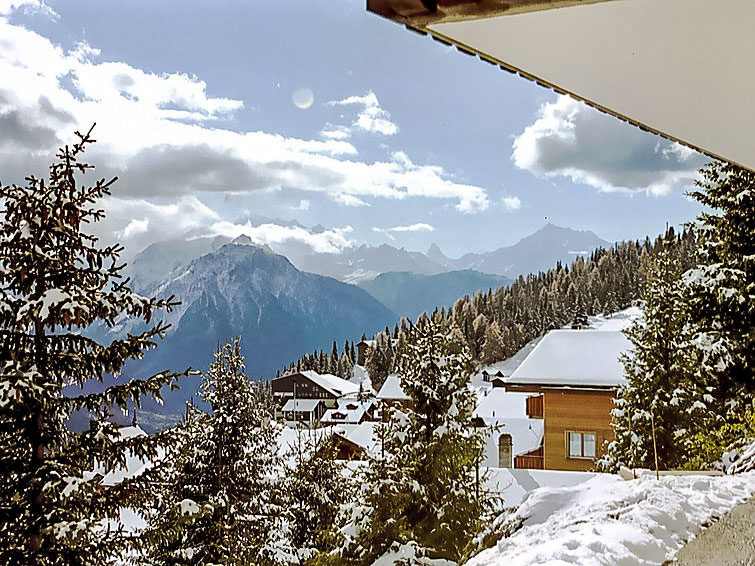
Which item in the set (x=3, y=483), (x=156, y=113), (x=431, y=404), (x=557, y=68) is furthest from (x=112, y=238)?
(x=156, y=113)

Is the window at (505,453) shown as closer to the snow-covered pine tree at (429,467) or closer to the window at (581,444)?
the window at (581,444)

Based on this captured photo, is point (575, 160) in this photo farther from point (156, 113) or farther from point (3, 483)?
point (3, 483)

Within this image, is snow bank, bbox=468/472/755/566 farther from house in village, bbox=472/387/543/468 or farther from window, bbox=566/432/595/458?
window, bbox=566/432/595/458

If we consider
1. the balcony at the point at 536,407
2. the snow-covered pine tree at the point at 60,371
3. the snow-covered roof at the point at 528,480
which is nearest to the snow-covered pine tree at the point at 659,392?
the snow-covered roof at the point at 528,480

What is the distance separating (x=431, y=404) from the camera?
21.5 ft

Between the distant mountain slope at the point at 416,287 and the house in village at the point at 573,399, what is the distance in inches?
5481

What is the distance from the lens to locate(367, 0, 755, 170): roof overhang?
88cm

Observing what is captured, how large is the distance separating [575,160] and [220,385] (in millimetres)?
191080

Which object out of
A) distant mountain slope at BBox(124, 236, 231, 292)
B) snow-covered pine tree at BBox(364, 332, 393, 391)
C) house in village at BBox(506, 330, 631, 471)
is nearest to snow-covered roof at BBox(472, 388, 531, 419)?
house in village at BBox(506, 330, 631, 471)

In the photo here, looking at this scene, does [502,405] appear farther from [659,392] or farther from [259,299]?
[259,299]

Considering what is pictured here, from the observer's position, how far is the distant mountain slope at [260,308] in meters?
88.7

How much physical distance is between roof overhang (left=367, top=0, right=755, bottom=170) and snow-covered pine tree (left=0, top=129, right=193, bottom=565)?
12.7 feet

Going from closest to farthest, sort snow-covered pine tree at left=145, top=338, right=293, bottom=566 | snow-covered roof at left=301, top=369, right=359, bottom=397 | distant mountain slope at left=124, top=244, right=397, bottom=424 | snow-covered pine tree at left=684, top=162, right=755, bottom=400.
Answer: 1. snow-covered pine tree at left=684, top=162, right=755, bottom=400
2. snow-covered pine tree at left=145, top=338, right=293, bottom=566
3. snow-covered roof at left=301, top=369, right=359, bottom=397
4. distant mountain slope at left=124, top=244, right=397, bottom=424

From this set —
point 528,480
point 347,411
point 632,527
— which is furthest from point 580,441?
point 347,411
